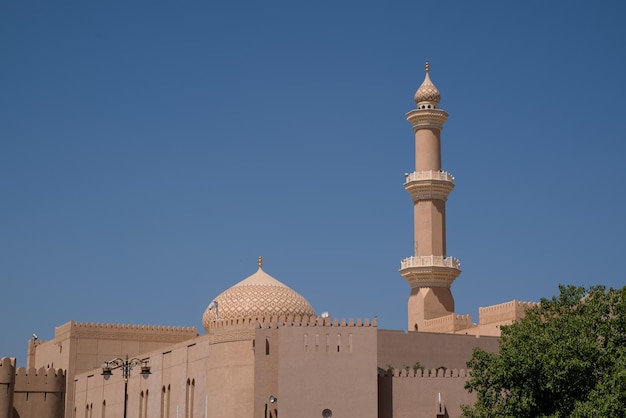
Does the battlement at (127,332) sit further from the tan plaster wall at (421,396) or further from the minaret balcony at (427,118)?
the tan plaster wall at (421,396)

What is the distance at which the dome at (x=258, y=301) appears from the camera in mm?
32438

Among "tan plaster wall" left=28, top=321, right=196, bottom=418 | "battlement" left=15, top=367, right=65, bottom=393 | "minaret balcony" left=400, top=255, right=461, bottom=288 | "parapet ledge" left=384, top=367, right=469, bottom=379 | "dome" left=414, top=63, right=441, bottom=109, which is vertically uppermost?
"dome" left=414, top=63, right=441, bottom=109

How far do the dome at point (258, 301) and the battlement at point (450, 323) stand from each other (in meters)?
8.83

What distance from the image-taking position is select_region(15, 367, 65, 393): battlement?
4378 centimetres

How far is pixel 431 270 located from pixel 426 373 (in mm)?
11521

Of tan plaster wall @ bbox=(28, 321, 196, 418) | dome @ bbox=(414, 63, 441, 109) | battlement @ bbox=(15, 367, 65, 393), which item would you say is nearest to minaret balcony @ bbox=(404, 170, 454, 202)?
dome @ bbox=(414, 63, 441, 109)

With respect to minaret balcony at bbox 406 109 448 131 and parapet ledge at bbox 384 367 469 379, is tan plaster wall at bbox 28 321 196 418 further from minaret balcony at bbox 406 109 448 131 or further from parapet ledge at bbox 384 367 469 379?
parapet ledge at bbox 384 367 469 379

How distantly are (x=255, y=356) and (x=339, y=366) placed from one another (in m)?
2.27

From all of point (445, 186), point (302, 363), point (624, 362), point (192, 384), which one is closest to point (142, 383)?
point (192, 384)

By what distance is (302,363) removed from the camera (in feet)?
95.2

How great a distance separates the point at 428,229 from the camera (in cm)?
4219

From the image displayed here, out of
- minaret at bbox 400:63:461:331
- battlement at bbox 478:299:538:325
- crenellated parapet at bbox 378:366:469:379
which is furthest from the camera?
minaret at bbox 400:63:461:331

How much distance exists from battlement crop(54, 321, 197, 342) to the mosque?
47 millimetres

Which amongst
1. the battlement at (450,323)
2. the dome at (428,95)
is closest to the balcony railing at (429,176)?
the dome at (428,95)
